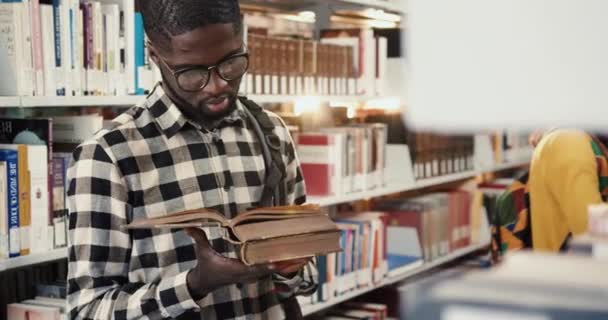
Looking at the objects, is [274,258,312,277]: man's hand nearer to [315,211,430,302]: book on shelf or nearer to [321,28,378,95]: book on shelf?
[315,211,430,302]: book on shelf

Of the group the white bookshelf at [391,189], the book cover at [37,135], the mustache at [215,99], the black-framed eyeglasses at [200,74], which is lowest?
the white bookshelf at [391,189]

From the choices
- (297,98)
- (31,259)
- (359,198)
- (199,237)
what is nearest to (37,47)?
(31,259)

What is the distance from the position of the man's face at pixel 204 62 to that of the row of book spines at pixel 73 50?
0.69 meters

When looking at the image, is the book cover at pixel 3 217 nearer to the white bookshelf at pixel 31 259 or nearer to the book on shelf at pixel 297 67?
the white bookshelf at pixel 31 259

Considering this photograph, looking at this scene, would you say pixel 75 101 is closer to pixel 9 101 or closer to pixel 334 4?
pixel 9 101

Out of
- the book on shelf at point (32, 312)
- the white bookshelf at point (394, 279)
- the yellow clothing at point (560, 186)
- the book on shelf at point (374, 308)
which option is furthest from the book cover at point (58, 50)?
the book on shelf at point (374, 308)

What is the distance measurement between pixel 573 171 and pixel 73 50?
1.39m

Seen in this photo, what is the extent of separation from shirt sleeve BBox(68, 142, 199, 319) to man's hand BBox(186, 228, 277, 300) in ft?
0.08

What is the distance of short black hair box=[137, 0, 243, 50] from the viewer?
1.41 m

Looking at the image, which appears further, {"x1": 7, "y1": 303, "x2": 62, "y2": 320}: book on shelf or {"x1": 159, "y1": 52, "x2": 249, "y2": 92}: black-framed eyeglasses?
{"x1": 7, "y1": 303, "x2": 62, "y2": 320}: book on shelf

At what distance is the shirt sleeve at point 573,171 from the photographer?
2111 mm

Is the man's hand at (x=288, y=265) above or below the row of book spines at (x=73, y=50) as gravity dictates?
below

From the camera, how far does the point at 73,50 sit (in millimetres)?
2133

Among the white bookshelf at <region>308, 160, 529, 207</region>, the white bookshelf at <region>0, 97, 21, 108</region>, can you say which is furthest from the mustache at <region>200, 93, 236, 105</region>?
the white bookshelf at <region>308, 160, 529, 207</region>
